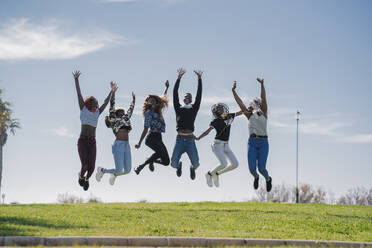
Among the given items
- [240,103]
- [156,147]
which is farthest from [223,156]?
[156,147]

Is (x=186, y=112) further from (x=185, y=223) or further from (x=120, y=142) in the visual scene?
(x=185, y=223)

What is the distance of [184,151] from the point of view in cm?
1756

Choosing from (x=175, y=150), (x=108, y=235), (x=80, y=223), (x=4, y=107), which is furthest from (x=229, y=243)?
(x=4, y=107)

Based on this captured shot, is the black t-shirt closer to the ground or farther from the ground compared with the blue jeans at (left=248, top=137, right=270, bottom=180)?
farther from the ground

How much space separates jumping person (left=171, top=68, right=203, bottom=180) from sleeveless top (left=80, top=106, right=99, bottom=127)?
284 centimetres

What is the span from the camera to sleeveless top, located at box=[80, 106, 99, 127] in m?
17.0

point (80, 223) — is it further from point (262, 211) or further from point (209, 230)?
point (262, 211)

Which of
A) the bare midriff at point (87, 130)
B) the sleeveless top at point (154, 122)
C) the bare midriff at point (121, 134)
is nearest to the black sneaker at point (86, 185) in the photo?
the bare midriff at point (87, 130)

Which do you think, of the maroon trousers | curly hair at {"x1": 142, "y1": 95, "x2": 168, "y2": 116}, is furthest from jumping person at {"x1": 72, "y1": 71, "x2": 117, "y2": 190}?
curly hair at {"x1": 142, "y1": 95, "x2": 168, "y2": 116}

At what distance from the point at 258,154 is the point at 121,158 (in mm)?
4865

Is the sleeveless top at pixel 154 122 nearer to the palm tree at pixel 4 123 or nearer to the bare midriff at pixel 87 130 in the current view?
the bare midriff at pixel 87 130

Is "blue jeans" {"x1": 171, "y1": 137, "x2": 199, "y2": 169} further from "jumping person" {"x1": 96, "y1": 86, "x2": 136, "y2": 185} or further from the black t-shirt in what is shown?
"jumping person" {"x1": 96, "y1": 86, "x2": 136, "y2": 185}

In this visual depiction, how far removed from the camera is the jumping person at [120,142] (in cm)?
1748

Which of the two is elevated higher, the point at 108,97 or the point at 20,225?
the point at 108,97
